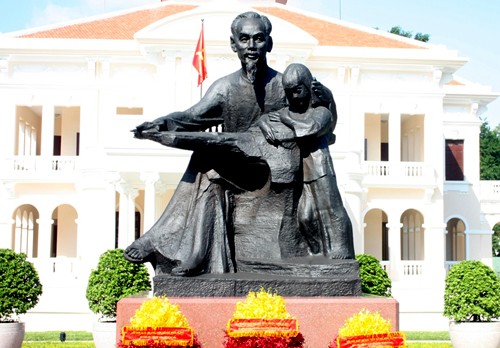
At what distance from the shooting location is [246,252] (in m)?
6.60

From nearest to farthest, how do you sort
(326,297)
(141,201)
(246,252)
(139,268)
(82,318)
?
(326,297), (246,252), (139,268), (82,318), (141,201)

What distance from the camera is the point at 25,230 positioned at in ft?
120

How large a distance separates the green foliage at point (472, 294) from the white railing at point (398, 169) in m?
20.4

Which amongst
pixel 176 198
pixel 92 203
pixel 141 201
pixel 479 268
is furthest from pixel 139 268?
pixel 141 201

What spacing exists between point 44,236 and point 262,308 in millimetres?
29417

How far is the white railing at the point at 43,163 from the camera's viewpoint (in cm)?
3359

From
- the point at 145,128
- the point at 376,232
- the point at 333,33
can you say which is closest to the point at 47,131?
the point at 333,33

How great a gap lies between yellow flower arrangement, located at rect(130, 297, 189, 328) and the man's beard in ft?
6.83

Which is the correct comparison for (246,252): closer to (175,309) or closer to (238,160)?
(238,160)

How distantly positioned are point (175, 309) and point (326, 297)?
1.11 metres

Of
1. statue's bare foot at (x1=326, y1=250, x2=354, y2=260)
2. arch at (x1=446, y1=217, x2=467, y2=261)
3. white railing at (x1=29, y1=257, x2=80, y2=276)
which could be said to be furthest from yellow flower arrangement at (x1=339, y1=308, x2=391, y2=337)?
arch at (x1=446, y1=217, x2=467, y2=261)

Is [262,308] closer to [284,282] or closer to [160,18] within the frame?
[284,282]

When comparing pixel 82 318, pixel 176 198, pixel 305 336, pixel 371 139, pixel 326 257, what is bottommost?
pixel 82 318

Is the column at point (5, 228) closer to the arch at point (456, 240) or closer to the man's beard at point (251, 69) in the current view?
the arch at point (456, 240)
